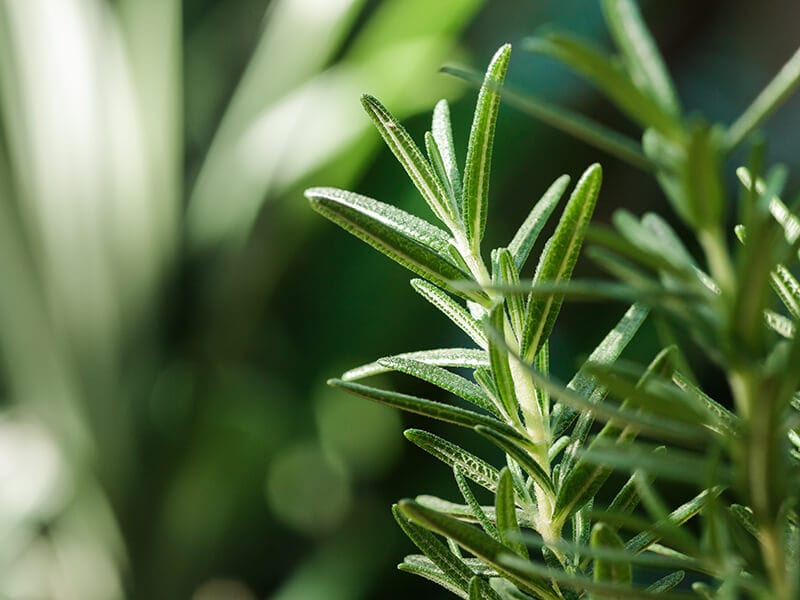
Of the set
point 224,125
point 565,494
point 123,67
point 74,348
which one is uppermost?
point 123,67

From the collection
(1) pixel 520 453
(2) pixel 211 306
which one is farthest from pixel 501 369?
(2) pixel 211 306

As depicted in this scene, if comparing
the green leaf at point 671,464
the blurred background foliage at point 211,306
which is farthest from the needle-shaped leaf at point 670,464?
the blurred background foliage at point 211,306

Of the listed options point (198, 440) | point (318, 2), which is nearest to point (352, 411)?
point (198, 440)

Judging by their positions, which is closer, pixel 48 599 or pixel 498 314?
pixel 498 314

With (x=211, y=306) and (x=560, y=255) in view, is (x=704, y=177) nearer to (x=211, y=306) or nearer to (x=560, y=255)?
(x=560, y=255)

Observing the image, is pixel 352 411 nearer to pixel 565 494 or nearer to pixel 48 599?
pixel 48 599

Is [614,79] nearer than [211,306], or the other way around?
[614,79]
